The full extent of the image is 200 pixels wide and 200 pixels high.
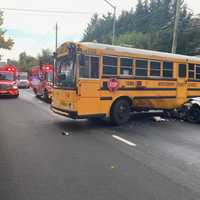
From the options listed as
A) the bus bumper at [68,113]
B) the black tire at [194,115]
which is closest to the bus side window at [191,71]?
the black tire at [194,115]

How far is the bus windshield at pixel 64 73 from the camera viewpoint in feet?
39.0

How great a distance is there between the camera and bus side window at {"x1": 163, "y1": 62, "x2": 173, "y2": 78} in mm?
14369

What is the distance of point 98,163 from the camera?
7277 millimetres

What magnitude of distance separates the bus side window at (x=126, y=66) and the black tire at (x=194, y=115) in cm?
317

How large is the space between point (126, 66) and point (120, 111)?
1655mm

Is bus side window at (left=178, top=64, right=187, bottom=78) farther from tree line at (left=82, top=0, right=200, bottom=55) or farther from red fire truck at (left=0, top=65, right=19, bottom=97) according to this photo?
tree line at (left=82, top=0, right=200, bottom=55)

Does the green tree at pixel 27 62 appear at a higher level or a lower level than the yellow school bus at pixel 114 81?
higher

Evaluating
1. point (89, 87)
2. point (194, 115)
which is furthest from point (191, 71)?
point (89, 87)

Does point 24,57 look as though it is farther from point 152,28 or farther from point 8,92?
point 8,92

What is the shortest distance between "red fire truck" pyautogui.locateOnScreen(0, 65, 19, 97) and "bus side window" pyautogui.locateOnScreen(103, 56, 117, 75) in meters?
16.0

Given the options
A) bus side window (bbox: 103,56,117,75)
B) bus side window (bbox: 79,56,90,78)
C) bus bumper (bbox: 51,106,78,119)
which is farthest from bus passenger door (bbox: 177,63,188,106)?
bus bumper (bbox: 51,106,78,119)

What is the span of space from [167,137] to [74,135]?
2.78 m

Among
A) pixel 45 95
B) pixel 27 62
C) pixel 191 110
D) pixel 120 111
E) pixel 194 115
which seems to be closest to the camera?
pixel 120 111

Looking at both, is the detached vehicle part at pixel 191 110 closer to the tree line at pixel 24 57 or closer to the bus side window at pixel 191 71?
the bus side window at pixel 191 71
